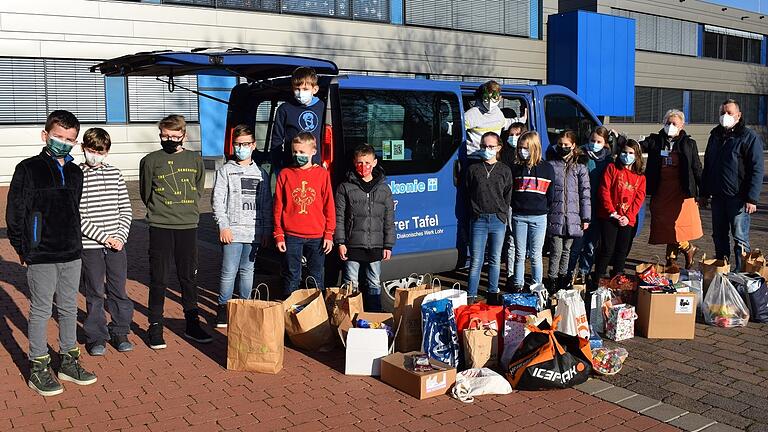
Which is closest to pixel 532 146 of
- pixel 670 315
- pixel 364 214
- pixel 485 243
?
pixel 485 243

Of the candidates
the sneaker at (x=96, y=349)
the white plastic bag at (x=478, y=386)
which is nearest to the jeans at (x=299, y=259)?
the sneaker at (x=96, y=349)

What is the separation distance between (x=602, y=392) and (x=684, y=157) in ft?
12.9

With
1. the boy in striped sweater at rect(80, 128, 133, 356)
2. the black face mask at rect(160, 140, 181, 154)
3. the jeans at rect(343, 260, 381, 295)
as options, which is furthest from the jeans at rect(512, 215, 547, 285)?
the boy in striped sweater at rect(80, 128, 133, 356)

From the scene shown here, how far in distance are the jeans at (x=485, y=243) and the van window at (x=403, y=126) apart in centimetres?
71

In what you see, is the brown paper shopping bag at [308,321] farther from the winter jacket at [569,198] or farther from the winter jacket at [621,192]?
the winter jacket at [621,192]

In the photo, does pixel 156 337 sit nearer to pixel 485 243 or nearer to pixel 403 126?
pixel 403 126

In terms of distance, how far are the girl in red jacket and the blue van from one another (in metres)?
1.50

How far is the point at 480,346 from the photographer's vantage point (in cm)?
502

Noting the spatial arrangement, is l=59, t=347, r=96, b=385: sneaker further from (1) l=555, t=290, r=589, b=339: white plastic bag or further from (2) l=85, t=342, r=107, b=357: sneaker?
(1) l=555, t=290, r=589, b=339: white plastic bag

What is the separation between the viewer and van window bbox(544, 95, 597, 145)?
8.34 metres

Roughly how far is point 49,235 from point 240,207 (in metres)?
1.59

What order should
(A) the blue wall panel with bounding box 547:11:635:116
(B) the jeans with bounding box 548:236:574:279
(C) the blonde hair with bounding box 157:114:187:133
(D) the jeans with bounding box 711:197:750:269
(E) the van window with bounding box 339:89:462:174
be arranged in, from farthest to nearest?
(A) the blue wall panel with bounding box 547:11:635:116
(D) the jeans with bounding box 711:197:750:269
(B) the jeans with bounding box 548:236:574:279
(E) the van window with bounding box 339:89:462:174
(C) the blonde hair with bounding box 157:114:187:133

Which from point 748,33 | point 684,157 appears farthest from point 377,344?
point 748,33

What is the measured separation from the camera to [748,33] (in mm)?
45156
